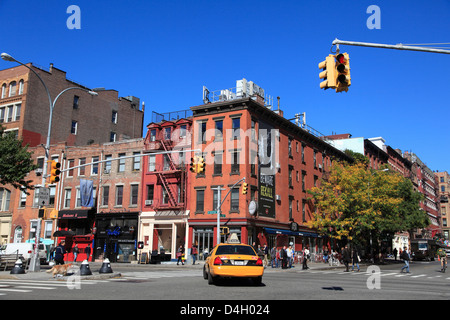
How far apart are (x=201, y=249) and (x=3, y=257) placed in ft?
63.3

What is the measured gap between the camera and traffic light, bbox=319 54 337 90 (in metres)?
10.8

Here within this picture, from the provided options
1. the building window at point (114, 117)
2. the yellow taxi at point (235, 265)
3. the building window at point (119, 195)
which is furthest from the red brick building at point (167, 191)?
the yellow taxi at point (235, 265)

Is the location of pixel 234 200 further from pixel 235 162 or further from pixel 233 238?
pixel 233 238

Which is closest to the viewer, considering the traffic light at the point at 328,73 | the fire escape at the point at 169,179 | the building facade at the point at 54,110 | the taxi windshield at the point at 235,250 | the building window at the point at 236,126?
the traffic light at the point at 328,73

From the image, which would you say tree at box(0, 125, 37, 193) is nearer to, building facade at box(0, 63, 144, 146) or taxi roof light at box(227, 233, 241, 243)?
taxi roof light at box(227, 233, 241, 243)

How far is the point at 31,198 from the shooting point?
50938 millimetres

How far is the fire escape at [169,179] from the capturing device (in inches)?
1633

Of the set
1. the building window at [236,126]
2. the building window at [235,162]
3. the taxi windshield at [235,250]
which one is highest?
the building window at [236,126]

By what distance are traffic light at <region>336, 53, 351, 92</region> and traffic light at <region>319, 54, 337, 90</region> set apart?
15cm

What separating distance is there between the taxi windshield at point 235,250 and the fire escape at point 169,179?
2569 centimetres

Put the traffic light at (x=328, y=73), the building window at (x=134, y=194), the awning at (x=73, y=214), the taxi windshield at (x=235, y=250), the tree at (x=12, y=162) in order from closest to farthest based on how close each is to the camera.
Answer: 1. the traffic light at (x=328, y=73)
2. the taxi windshield at (x=235, y=250)
3. the tree at (x=12, y=162)
4. the building window at (x=134, y=194)
5. the awning at (x=73, y=214)

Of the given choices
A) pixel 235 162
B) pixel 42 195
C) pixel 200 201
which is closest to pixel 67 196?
pixel 200 201

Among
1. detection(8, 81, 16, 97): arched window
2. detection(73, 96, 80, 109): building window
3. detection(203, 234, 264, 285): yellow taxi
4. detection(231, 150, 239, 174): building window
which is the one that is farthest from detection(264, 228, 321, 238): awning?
detection(8, 81, 16, 97): arched window

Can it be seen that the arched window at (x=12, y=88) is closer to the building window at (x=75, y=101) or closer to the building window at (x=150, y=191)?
the building window at (x=75, y=101)
